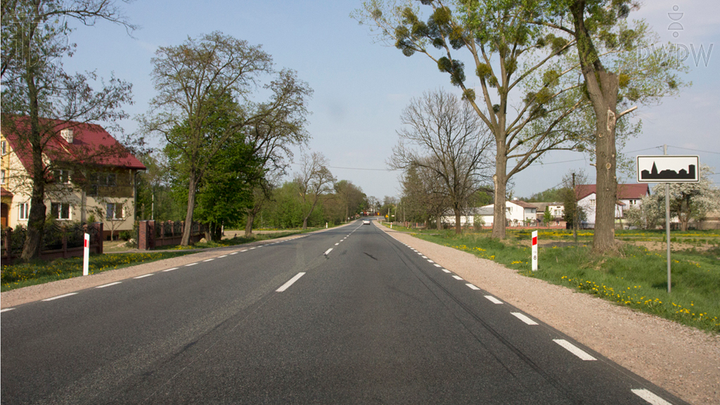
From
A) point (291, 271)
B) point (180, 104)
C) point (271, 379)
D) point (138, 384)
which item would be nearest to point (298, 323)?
point (271, 379)

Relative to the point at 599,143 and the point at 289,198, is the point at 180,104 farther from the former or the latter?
the point at 289,198

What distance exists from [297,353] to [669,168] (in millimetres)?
8072

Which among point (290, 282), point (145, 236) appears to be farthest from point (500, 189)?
point (145, 236)

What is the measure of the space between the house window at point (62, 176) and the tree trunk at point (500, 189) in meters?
18.7

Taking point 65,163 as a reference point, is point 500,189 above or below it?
below

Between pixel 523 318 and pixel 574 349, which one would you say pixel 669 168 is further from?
pixel 574 349

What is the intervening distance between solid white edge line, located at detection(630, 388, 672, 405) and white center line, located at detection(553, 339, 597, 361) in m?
0.84

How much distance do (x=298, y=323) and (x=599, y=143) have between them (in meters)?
11.4

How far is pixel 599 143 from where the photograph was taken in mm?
13492

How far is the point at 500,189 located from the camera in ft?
77.3

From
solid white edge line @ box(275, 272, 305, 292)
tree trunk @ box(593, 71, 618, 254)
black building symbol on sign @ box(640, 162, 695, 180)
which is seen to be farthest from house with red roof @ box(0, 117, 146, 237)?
tree trunk @ box(593, 71, 618, 254)

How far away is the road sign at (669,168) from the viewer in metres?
8.75

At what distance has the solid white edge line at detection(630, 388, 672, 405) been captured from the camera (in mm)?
3480

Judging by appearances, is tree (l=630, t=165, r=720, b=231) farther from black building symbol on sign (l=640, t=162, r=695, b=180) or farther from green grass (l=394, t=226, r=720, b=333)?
black building symbol on sign (l=640, t=162, r=695, b=180)
